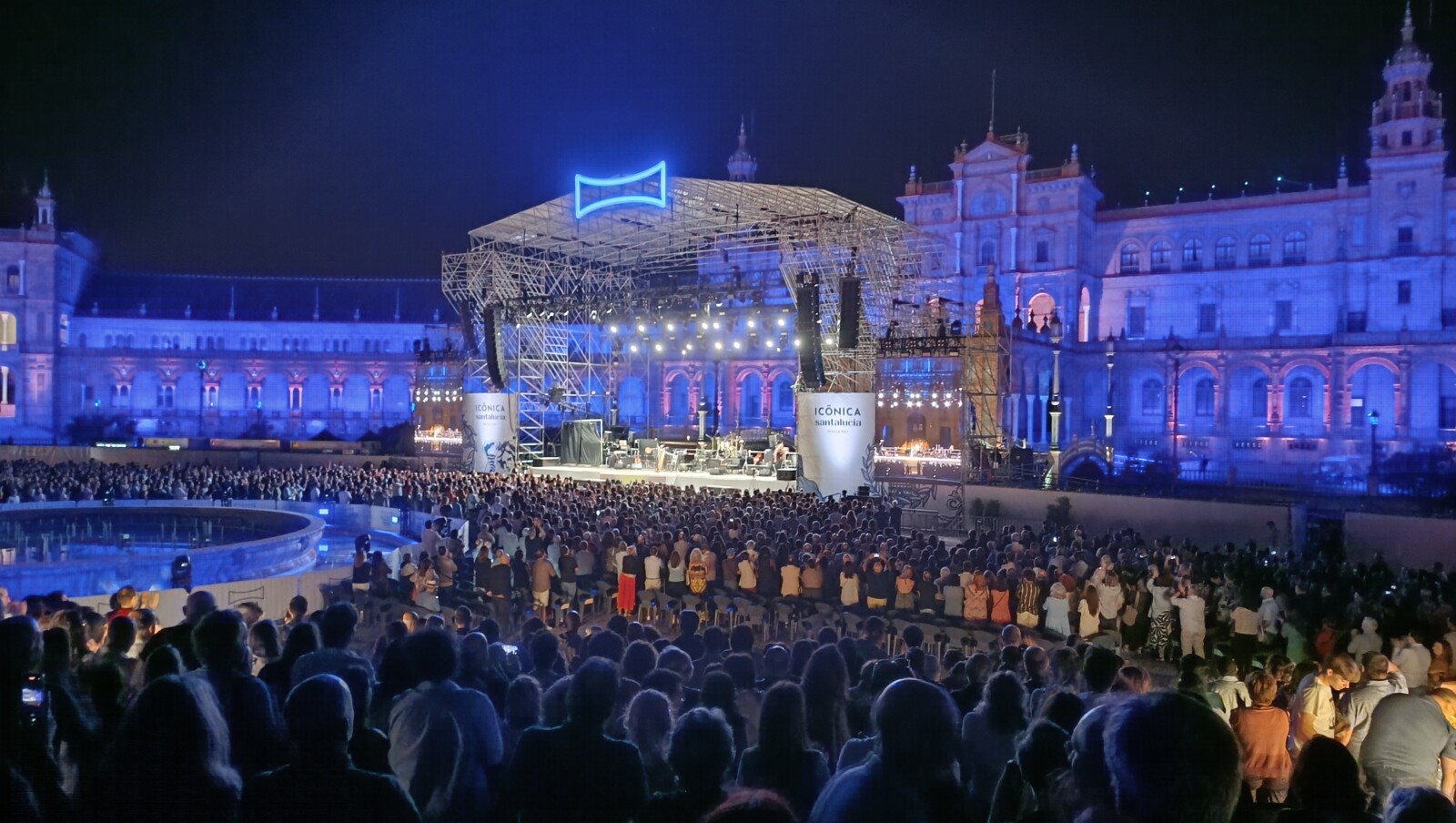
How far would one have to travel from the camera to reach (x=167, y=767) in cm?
316

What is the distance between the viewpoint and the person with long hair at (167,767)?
314cm

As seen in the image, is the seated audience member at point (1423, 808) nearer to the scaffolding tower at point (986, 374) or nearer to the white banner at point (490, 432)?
the scaffolding tower at point (986, 374)

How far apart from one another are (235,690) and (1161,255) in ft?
178

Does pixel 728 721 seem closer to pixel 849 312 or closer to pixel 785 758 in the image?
pixel 785 758

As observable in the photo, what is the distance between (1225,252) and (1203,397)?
9.74 metres

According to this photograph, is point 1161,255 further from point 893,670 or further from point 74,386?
point 74,386

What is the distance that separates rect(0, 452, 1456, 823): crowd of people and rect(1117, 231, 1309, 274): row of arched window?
4363 centimetres

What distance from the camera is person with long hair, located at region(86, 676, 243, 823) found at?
3141 mm

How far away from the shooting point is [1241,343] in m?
43.0

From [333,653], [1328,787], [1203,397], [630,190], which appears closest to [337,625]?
[333,653]

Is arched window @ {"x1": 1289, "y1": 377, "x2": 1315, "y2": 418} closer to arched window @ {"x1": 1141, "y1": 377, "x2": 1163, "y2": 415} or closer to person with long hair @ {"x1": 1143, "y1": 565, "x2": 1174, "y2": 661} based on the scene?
arched window @ {"x1": 1141, "y1": 377, "x2": 1163, "y2": 415}

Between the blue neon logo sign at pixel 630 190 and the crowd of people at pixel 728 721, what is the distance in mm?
17404

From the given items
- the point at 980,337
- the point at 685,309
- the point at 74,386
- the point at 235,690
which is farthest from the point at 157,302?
the point at 235,690

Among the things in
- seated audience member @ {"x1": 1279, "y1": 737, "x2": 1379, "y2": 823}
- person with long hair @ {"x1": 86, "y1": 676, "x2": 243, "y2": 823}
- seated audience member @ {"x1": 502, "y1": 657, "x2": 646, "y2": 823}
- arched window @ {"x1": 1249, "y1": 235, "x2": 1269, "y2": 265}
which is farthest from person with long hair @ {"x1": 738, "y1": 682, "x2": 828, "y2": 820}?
arched window @ {"x1": 1249, "y1": 235, "x2": 1269, "y2": 265}
